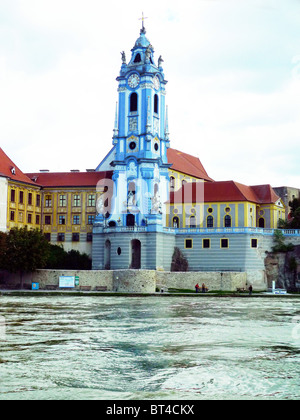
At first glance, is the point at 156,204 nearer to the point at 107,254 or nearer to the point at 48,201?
the point at 107,254

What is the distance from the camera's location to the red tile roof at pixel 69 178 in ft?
237

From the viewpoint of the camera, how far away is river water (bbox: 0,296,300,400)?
16.3m

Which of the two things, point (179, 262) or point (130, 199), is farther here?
point (130, 199)

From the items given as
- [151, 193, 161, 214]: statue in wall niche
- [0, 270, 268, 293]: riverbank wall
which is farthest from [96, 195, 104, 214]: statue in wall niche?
[0, 270, 268, 293]: riverbank wall

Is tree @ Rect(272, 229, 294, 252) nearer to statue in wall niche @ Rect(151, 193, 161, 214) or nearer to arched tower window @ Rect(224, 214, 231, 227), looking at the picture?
arched tower window @ Rect(224, 214, 231, 227)

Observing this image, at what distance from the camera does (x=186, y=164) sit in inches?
3241

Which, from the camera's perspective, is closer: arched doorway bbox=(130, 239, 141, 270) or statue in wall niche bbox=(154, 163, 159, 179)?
arched doorway bbox=(130, 239, 141, 270)

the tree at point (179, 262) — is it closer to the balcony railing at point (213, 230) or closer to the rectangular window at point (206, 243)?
the balcony railing at point (213, 230)

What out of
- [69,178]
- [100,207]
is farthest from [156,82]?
[100,207]

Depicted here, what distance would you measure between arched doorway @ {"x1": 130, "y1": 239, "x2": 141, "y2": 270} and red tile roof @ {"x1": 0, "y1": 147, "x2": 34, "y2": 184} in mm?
13920

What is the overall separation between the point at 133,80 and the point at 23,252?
82.2 ft
